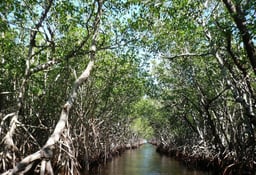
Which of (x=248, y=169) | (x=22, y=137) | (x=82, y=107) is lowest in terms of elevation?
(x=248, y=169)

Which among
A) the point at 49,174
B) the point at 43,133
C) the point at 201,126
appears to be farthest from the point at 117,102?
the point at 49,174

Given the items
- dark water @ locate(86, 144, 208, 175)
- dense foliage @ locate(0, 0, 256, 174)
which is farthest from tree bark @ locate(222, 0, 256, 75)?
dark water @ locate(86, 144, 208, 175)

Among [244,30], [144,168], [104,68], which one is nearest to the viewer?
[244,30]

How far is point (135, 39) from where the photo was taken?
37.0 feet

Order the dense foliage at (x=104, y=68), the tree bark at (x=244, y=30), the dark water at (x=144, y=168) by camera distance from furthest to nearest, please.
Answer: the dark water at (x=144, y=168) → the dense foliage at (x=104, y=68) → the tree bark at (x=244, y=30)

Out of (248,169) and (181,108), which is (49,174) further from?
(181,108)

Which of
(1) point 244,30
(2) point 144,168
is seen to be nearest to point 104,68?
(2) point 144,168

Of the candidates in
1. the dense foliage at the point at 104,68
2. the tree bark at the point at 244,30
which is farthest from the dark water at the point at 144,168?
the tree bark at the point at 244,30

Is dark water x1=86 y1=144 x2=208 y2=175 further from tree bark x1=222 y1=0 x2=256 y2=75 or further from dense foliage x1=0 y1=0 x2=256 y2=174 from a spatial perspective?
tree bark x1=222 y1=0 x2=256 y2=75

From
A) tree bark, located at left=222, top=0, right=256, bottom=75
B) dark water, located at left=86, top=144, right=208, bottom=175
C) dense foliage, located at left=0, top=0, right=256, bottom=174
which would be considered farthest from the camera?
dark water, located at left=86, top=144, right=208, bottom=175

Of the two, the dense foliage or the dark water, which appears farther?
the dark water

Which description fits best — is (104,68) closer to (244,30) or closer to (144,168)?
(144,168)

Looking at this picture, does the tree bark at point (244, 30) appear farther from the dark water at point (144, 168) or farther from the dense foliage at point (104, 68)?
the dark water at point (144, 168)

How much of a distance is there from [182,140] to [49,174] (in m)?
23.2
